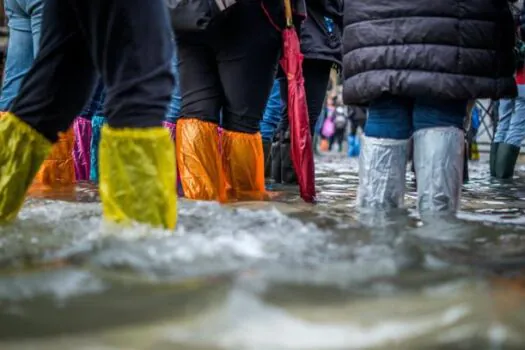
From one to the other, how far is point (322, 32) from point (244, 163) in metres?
1.43

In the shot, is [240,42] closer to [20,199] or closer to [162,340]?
[20,199]

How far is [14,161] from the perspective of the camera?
Answer: 209 centimetres

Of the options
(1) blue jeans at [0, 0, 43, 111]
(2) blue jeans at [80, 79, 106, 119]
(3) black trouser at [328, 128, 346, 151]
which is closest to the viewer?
(1) blue jeans at [0, 0, 43, 111]

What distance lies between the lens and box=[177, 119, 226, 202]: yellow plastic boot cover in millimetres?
2924

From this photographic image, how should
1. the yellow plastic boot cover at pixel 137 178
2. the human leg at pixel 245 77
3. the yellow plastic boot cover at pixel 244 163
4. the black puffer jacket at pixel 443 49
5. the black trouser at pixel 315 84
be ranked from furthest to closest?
1. the black trouser at pixel 315 84
2. the yellow plastic boot cover at pixel 244 163
3. the human leg at pixel 245 77
4. the black puffer jacket at pixel 443 49
5. the yellow plastic boot cover at pixel 137 178

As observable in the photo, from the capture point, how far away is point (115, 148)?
6.08 ft

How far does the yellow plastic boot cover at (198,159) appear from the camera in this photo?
9.59ft

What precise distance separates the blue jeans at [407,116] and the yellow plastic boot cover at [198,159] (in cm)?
70

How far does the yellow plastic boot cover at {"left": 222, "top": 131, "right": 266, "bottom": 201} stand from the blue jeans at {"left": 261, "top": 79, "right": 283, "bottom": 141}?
1089 millimetres

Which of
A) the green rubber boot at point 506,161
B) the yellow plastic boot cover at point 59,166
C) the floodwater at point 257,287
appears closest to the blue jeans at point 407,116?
the floodwater at point 257,287

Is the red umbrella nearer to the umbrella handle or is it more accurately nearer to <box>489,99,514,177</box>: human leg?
the umbrella handle

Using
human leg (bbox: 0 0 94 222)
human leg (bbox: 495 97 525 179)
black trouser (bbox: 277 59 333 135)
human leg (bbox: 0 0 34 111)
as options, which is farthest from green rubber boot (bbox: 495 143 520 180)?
human leg (bbox: 0 0 94 222)

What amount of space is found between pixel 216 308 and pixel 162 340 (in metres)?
0.14

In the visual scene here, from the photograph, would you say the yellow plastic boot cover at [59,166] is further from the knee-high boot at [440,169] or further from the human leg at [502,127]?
the human leg at [502,127]
